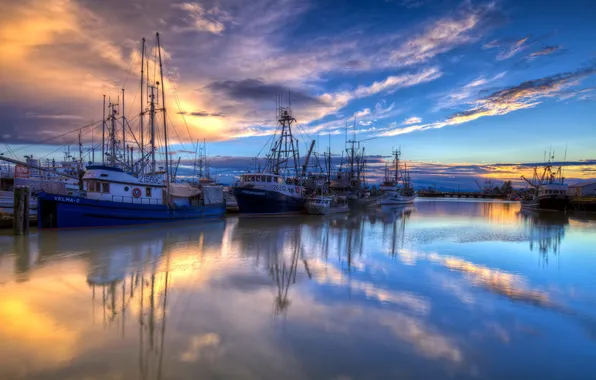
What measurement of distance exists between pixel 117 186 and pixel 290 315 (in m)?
22.8

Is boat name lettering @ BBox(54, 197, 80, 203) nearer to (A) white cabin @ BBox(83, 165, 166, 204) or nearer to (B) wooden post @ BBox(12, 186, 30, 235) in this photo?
(A) white cabin @ BBox(83, 165, 166, 204)

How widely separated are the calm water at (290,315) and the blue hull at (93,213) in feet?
19.8

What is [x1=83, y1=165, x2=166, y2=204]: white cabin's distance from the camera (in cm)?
2545

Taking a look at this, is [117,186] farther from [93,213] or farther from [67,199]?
[67,199]

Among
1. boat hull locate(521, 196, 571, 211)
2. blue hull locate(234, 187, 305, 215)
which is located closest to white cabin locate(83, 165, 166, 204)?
blue hull locate(234, 187, 305, 215)

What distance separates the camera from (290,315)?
8.50 metres

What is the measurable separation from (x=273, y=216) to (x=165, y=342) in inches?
1237

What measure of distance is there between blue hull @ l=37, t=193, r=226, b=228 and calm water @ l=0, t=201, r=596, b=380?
6.05m

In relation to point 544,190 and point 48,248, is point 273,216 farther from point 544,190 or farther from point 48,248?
point 544,190

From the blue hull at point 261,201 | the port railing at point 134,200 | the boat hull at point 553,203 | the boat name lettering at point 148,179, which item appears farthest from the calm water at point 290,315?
the boat hull at point 553,203

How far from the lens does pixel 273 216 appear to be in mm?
38219

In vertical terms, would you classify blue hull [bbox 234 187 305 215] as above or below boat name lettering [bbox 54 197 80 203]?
below

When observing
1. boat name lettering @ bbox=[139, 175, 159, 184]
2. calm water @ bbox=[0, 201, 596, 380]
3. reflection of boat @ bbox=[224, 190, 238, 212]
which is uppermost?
boat name lettering @ bbox=[139, 175, 159, 184]

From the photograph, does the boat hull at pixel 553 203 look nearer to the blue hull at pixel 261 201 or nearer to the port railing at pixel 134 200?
the blue hull at pixel 261 201
